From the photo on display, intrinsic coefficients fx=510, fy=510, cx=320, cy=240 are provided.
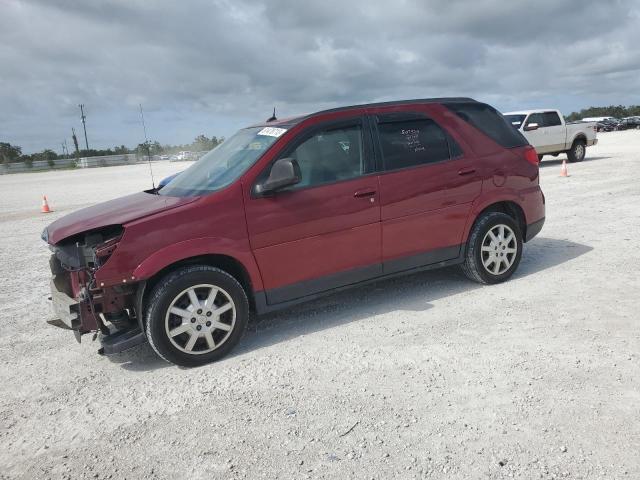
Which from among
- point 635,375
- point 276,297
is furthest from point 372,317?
point 635,375

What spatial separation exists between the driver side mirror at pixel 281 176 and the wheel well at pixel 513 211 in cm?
235

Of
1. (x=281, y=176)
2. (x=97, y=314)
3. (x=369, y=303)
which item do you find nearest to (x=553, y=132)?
(x=369, y=303)

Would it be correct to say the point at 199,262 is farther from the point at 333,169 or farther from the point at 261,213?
the point at 333,169

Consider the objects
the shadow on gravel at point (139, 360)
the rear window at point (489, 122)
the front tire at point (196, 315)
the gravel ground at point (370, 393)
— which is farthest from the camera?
the rear window at point (489, 122)

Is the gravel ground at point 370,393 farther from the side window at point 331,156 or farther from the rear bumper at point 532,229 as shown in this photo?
the side window at point 331,156

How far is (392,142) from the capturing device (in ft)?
15.5

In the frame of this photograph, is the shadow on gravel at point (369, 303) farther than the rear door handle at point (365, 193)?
Yes

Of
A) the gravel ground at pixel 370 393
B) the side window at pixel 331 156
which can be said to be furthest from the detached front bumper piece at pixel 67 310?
the side window at pixel 331 156

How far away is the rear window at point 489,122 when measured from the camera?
523 centimetres

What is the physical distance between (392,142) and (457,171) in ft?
2.43

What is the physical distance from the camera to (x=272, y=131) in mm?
4508

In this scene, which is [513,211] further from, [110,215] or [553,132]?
[553,132]

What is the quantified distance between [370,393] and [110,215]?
2459mm

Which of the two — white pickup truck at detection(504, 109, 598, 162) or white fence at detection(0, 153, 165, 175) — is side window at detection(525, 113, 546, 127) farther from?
white fence at detection(0, 153, 165, 175)
